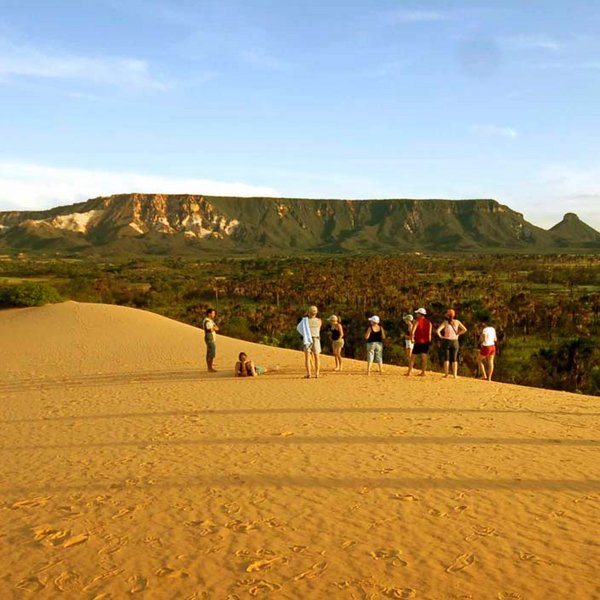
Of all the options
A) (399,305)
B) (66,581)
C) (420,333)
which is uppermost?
(420,333)

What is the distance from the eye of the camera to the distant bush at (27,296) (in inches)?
1302

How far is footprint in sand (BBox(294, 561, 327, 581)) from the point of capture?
5719mm

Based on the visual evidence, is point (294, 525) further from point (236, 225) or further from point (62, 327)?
point (236, 225)

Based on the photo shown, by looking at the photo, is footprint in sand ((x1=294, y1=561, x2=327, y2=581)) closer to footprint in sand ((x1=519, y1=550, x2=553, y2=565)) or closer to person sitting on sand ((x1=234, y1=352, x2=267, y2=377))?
footprint in sand ((x1=519, y1=550, x2=553, y2=565))

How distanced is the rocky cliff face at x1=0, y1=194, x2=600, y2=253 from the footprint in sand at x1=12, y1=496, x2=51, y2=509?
152784 millimetres

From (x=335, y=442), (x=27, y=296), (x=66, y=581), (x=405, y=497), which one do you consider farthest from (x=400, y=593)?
(x=27, y=296)

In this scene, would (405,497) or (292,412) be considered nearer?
(405,497)

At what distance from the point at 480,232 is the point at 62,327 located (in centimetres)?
16311

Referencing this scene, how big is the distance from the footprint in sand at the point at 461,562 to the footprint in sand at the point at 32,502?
469 centimetres

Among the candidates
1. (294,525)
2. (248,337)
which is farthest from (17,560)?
(248,337)

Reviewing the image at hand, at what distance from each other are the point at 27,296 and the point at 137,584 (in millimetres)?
30054

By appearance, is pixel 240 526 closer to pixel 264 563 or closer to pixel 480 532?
pixel 264 563

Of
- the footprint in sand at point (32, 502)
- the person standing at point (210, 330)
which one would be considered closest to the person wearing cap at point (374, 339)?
the person standing at point (210, 330)

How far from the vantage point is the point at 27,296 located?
108ft
